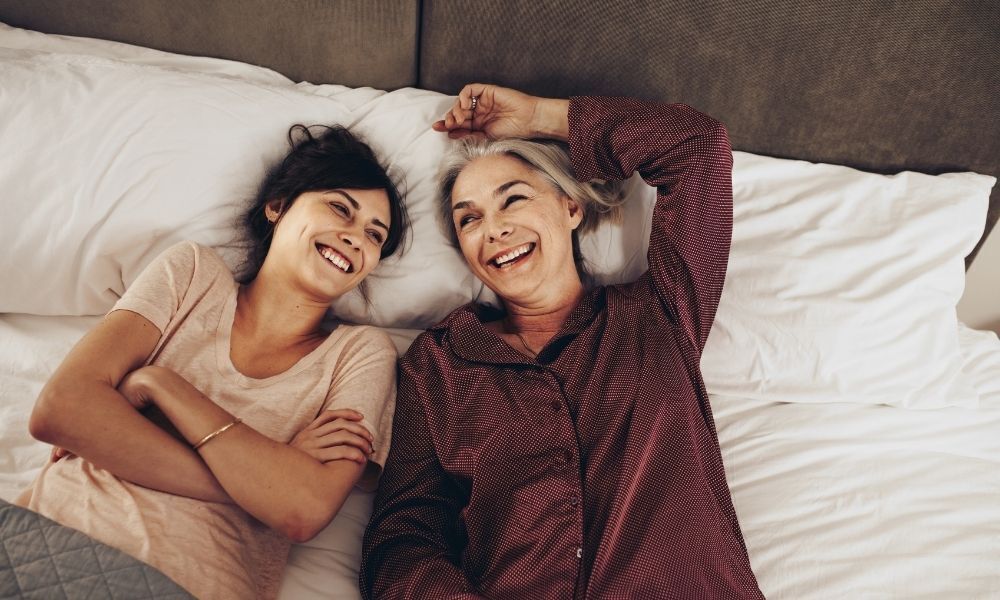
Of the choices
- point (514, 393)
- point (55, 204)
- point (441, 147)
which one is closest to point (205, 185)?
point (55, 204)

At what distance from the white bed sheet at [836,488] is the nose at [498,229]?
68cm

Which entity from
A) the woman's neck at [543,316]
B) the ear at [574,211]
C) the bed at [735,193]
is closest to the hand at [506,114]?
the bed at [735,193]

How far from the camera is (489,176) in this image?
1482 millimetres

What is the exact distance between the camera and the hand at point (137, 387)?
1106 mm

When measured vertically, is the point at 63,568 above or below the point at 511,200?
below

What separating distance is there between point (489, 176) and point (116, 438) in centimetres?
95

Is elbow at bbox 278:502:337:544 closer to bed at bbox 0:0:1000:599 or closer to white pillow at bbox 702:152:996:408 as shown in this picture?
bed at bbox 0:0:1000:599

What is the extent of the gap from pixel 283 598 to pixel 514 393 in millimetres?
609

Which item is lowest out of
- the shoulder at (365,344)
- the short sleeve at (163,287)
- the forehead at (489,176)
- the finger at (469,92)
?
the shoulder at (365,344)

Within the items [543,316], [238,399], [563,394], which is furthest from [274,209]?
[563,394]

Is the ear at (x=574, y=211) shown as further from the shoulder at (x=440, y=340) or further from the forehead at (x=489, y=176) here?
the shoulder at (x=440, y=340)

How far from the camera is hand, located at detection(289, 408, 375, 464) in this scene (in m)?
1.17

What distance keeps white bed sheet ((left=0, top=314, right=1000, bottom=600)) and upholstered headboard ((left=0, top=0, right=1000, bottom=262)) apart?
0.75 m

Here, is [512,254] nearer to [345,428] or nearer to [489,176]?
[489,176]
